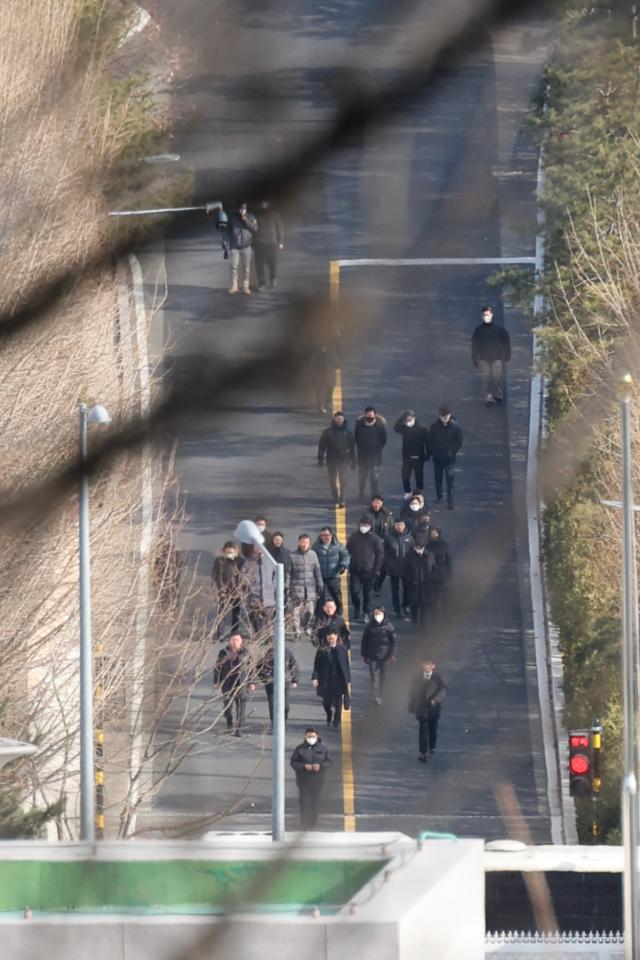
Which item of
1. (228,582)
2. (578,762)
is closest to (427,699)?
(228,582)

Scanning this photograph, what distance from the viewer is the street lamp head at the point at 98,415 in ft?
6.02

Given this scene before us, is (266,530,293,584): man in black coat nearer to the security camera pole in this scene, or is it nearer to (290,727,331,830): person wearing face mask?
(290,727,331,830): person wearing face mask

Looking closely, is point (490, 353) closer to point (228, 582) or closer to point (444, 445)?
point (444, 445)

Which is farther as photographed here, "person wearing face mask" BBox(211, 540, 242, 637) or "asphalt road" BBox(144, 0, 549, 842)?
"person wearing face mask" BBox(211, 540, 242, 637)

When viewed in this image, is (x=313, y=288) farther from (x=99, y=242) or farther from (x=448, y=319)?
(x=99, y=242)

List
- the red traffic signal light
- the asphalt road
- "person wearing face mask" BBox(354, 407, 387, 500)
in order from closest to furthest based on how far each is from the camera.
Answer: the asphalt road → "person wearing face mask" BBox(354, 407, 387, 500) → the red traffic signal light

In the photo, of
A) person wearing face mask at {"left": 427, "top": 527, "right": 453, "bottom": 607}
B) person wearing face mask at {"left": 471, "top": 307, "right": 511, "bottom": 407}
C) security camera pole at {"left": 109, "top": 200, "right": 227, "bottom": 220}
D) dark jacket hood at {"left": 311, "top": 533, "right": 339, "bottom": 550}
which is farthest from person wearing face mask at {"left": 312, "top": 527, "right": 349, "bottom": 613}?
security camera pole at {"left": 109, "top": 200, "right": 227, "bottom": 220}

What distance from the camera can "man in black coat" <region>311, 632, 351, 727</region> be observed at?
7.11 feet

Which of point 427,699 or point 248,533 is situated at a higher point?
point 248,533

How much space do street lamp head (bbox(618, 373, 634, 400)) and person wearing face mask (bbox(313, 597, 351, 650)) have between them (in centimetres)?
42

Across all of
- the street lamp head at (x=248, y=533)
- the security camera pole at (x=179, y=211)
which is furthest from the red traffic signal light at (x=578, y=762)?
the security camera pole at (x=179, y=211)

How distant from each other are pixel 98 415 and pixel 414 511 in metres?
0.34

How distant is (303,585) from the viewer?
194cm

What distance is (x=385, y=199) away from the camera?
5.17 ft
